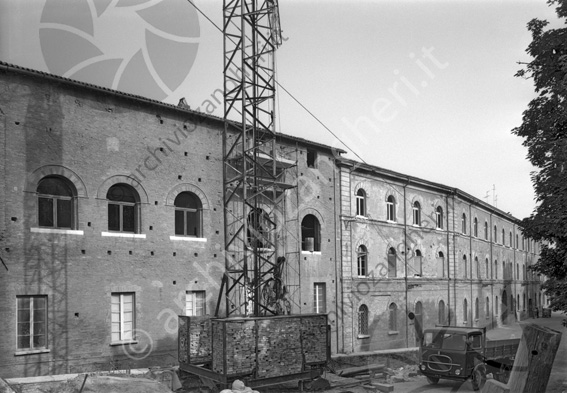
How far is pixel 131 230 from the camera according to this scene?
18375mm

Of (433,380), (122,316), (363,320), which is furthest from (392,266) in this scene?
(122,316)

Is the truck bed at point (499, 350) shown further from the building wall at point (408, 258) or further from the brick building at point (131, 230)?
the building wall at point (408, 258)

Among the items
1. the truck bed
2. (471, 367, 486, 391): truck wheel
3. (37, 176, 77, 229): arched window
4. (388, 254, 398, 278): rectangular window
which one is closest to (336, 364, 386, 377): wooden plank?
(471, 367, 486, 391): truck wheel

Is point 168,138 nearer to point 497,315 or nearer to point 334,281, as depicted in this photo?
point 334,281

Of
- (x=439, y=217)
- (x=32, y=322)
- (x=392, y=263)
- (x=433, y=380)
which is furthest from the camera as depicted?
(x=439, y=217)

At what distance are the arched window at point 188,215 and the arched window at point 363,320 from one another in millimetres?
10763

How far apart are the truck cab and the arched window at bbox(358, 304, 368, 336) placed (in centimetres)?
869

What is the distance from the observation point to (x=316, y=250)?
25.3 m

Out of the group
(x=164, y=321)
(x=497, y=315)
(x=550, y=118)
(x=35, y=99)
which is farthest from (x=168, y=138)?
(x=497, y=315)

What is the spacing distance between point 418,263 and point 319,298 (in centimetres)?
943

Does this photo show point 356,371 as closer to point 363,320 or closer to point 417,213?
point 363,320

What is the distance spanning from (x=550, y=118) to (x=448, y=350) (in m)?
8.02

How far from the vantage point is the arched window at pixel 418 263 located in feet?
103

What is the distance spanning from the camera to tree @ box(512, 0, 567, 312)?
11867 millimetres
